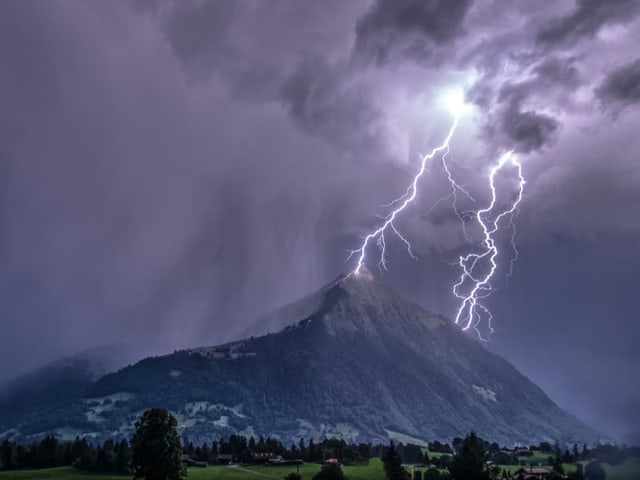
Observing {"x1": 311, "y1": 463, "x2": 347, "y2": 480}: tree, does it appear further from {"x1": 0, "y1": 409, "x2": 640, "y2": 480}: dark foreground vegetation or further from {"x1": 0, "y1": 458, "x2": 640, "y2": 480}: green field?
{"x1": 0, "y1": 458, "x2": 640, "y2": 480}: green field

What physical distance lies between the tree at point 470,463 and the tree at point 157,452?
198ft

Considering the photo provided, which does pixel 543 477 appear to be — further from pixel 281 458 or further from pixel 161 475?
pixel 161 475

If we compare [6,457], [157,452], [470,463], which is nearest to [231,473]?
[157,452]

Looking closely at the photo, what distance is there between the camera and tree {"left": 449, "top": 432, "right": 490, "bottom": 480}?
454 ft

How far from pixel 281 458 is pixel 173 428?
82428 millimetres

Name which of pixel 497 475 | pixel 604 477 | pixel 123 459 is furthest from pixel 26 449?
pixel 604 477

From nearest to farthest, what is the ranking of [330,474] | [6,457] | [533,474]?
[330,474] → [533,474] → [6,457]

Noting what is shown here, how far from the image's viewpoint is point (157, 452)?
11725 cm

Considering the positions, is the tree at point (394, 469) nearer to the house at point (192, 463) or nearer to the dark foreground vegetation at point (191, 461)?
the dark foreground vegetation at point (191, 461)

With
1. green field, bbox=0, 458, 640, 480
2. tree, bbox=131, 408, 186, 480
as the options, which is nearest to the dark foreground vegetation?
tree, bbox=131, 408, 186, 480

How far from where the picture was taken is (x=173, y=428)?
12181cm

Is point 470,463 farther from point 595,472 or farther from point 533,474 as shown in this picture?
point 533,474

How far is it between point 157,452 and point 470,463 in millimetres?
67542

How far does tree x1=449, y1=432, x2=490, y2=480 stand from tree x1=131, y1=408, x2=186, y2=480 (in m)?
60.4
